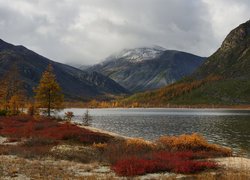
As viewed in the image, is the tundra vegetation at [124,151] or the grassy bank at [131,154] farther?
the tundra vegetation at [124,151]

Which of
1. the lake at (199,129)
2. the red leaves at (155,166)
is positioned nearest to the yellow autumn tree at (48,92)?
the lake at (199,129)

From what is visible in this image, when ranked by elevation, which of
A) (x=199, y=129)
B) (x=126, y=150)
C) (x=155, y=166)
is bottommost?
(x=199, y=129)

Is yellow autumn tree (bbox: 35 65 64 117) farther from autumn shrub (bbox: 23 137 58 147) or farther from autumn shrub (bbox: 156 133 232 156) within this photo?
autumn shrub (bbox: 156 133 232 156)

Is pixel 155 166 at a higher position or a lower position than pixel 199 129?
higher

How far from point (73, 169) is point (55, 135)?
22.0 metres

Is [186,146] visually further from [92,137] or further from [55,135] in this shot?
[55,135]

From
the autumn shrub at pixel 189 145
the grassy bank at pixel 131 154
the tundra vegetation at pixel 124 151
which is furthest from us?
the autumn shrub at pixel 189 145

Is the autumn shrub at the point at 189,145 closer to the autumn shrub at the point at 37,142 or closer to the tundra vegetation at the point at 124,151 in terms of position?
the tundra vegetation at the point at 124,151

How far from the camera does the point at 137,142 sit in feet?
127

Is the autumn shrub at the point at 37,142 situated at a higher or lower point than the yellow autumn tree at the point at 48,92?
lower

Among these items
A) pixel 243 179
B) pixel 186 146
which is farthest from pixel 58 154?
pixel 243 179

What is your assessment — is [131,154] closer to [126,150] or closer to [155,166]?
[126,150]

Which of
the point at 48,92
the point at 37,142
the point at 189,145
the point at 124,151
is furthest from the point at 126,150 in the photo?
the point at 48,92

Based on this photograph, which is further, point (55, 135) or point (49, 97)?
point (49, 97)
